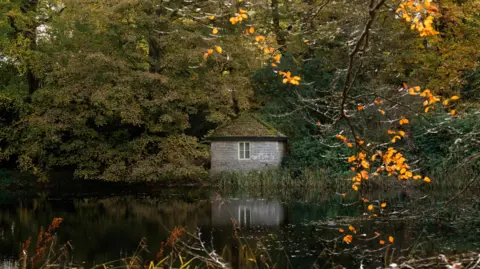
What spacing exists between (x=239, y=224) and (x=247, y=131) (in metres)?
11.5

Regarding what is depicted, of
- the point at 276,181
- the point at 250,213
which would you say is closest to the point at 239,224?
the point at 250,213

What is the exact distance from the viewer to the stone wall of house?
25.0 m

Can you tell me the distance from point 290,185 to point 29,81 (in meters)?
12.8

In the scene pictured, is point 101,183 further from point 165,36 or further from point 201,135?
point 165,36

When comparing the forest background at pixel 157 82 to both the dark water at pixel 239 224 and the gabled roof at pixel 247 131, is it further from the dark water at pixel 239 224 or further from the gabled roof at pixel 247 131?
the dark water at pixel 239 224

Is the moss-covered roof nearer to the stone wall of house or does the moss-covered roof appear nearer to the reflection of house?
the stone wall of house

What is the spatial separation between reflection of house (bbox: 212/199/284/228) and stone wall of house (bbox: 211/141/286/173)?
19.9 ft

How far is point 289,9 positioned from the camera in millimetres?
26016

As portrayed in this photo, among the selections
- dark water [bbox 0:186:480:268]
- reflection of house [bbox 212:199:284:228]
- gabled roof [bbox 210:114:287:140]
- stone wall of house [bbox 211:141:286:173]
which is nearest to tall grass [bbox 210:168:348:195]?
dark water [bbox 0:186:480:268]

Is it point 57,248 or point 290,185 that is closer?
point 57,248

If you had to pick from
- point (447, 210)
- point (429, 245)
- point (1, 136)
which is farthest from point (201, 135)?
point (429, 245)

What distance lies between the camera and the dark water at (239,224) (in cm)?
1038

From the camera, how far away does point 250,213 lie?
53.0 feet

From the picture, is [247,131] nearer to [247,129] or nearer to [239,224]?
[247,129]
